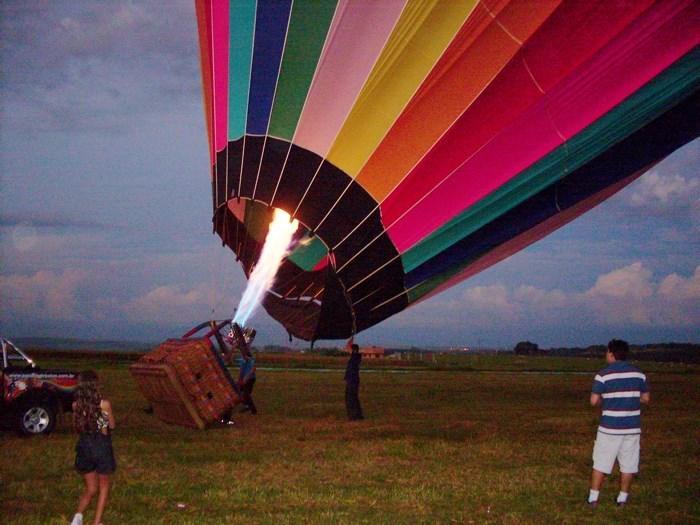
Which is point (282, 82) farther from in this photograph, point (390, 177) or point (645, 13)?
point (645, 13)

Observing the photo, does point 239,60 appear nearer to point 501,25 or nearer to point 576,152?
point 501,25

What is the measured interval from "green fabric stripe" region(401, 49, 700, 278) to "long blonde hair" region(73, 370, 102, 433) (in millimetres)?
4954

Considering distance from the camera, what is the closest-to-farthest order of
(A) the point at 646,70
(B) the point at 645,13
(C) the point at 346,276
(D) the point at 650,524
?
(D) the point at 650,524, (B) the point at 645,13, (A) the point at 646,70, (C) the point at 346,276

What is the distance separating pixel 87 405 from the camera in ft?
18.3

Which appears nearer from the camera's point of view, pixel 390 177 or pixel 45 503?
pixel 45 503

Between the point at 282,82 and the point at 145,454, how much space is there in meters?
4.12

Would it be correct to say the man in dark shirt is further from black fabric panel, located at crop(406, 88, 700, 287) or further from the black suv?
the black suv

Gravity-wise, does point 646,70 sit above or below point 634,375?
above

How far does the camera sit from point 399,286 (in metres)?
10.2

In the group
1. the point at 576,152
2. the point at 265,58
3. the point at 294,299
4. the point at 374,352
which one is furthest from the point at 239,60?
the point at 374,352

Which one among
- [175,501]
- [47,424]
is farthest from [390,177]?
[47,424]

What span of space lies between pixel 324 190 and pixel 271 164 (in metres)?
0.64

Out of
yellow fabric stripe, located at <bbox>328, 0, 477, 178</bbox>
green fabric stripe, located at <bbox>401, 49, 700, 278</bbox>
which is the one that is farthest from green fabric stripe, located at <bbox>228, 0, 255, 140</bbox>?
green fabric stripe, located at <bbox>401, 49, 700, 278</bbox>

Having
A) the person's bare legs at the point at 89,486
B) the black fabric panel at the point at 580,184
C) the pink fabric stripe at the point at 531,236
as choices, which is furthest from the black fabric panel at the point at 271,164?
the person's bare legs at the point at 89,486
